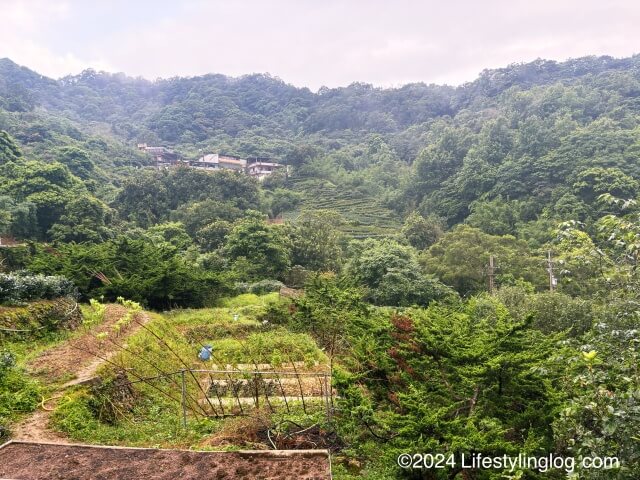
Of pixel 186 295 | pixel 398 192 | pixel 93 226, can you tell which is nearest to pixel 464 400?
pixel 186 295

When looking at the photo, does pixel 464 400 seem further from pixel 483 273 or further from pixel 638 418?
pixel 483 273

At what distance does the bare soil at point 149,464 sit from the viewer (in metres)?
4.86

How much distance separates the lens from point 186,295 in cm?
1661

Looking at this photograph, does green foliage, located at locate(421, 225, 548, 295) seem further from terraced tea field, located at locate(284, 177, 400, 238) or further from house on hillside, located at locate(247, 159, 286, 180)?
house on hillside, located at locate(247, 159, 286, 180)

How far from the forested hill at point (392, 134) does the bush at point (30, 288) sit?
30.5 m

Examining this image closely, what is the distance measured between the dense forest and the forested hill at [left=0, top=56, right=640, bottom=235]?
0.32 meters

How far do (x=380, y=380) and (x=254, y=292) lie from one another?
14.5 meters

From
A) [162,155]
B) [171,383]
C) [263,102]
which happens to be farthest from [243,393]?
[263,102]

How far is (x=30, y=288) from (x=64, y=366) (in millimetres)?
3378

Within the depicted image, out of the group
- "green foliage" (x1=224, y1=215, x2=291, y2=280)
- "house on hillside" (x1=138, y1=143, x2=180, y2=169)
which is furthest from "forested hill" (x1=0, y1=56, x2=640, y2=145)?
"green foliage" (x1=224, y1=215, x2=291, y2=280)

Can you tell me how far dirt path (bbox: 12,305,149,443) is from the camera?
5988 mm

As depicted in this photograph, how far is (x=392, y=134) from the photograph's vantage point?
78750mm

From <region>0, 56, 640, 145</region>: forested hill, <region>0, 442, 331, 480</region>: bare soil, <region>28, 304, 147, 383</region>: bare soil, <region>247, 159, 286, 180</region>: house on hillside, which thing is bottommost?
<region>0, 442, 331, 480</region>: bare soil

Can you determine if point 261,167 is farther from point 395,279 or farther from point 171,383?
point 171,383
